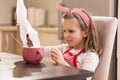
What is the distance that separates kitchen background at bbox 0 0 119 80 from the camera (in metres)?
2.41

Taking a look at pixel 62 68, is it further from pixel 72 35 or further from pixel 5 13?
pixel 5 13

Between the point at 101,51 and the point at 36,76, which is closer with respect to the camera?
the point at 36,76

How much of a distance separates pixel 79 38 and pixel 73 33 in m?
0.06

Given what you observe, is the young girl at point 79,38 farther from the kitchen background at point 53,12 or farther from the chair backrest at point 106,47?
the kitchen background at point 53,12

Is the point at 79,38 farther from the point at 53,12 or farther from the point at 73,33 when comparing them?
the point at 53,12

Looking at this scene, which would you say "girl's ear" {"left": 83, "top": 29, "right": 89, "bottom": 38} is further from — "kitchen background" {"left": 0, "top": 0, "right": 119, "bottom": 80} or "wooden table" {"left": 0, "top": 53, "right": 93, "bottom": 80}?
"kitchen background" {"left": 0, "top": 0, "right": 119, "bottom": 80}

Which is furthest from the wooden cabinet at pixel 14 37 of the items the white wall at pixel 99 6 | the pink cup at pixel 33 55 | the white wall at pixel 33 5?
the pink cup at pixel 33 55

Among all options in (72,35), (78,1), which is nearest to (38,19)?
(78,1)

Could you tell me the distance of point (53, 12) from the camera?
376 cm

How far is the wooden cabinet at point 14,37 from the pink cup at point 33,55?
208cm

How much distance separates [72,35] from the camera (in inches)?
61.3

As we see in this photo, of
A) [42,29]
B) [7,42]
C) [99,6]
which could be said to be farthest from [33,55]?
[7,42]

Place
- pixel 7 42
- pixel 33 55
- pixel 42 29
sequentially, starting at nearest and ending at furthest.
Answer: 1. pixel 33 55
2. pixel 42 29
3. pixel 7 42

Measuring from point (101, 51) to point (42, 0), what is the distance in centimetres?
260
